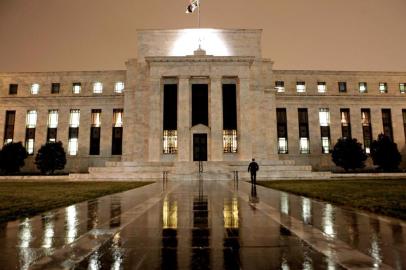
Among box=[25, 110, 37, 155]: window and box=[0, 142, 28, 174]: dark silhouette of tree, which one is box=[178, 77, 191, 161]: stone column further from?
box=[25, 110, 37, 155]: window

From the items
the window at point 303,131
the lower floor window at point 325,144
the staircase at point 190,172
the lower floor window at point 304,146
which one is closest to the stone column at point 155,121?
the staircase at point 190,172

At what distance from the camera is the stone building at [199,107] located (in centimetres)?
4578

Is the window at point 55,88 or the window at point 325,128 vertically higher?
Result: the window at point 55,88

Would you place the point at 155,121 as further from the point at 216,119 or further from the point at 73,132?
the point at 73,132

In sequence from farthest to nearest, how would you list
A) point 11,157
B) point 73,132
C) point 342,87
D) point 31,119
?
point 342,87 → point 31,119 → point 73,132 → point 11,157

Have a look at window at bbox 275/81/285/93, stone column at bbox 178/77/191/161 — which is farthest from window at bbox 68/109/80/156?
window at bbox 275/81/285/93

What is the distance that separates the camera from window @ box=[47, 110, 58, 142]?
177 ft

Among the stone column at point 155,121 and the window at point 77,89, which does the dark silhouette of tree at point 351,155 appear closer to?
the stone column at point 155,121

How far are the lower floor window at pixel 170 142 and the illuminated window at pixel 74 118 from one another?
19.1m

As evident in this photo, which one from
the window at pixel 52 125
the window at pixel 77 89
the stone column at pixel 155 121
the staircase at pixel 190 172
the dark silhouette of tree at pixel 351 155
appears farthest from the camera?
the window at pixel 77 89

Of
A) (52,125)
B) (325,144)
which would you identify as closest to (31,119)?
(52,125)

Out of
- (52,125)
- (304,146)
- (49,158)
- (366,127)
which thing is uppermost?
(52,125)

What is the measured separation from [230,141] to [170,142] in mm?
9431

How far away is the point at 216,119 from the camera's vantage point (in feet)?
148
